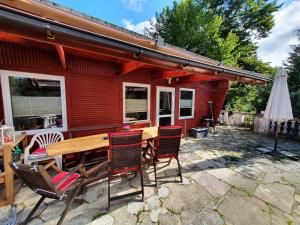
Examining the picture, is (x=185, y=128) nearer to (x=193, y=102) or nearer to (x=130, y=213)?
(x=193, y=102)

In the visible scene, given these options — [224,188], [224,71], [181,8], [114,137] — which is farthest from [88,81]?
[181,8]

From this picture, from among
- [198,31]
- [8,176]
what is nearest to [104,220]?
[8,176]

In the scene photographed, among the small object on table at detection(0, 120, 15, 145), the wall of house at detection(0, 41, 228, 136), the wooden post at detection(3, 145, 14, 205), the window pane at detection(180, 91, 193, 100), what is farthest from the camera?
the window pane at detection(180, 91, 193, 100)

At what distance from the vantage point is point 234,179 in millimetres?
2742

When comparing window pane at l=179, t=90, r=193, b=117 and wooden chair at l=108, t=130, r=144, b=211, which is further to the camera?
window pane at l=179, t=90, r=193, b=117

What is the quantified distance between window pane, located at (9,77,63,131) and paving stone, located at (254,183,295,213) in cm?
443

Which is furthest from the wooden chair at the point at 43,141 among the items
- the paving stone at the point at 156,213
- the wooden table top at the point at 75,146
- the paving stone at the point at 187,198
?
the paving stone at the point at 187,198

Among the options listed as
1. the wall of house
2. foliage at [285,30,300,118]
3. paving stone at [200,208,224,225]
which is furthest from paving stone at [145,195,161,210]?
foliage at [285,30,300,118]

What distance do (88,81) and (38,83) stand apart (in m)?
1.06

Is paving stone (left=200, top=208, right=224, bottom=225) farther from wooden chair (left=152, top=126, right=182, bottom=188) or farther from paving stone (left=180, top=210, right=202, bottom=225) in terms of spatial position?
wooden chair (left=152, top=126, right=182, bottom=188)

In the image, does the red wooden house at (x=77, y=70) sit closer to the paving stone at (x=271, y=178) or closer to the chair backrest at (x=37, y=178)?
the chair backrest at (x=37, y=178)

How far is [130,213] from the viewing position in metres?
1.90

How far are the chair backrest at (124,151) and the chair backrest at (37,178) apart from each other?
0.73 metres

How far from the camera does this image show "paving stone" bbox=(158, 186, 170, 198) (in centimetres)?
226
